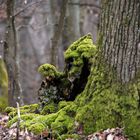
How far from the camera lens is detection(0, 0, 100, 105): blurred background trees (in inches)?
398

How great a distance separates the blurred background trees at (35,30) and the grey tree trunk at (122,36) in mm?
3858

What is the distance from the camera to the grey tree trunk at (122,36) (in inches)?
209

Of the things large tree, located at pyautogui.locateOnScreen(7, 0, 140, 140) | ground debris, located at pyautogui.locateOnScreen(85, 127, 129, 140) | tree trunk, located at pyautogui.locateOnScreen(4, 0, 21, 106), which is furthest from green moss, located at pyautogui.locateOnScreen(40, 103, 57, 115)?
tree trunk, located at pyautogui.locateOnScreen(4, 0, 21, 106)

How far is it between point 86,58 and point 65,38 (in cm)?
1086

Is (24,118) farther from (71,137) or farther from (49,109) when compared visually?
(71,137)

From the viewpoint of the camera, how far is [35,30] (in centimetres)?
1459

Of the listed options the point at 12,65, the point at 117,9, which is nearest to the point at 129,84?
the point at 117,9

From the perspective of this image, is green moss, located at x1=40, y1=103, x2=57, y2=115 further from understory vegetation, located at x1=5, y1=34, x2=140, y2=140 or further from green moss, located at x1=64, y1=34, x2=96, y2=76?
green moss, located at x1=64, y1=34, x2=96, y2=76

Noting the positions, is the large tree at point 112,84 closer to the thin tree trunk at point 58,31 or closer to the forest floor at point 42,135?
the forest floor at point 42,135

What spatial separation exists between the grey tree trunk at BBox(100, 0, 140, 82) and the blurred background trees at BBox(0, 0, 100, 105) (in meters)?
3.86

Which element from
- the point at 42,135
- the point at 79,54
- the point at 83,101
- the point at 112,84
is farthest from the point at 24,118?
the point at 112,84

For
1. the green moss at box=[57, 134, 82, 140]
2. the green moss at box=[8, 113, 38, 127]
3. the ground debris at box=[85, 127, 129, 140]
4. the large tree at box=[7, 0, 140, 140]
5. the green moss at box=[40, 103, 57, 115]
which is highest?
the large tree at box=[7, 0, 140, 140]

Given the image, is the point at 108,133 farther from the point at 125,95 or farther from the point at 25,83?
the point at 25,83

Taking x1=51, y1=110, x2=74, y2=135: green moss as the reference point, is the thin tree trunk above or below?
above
